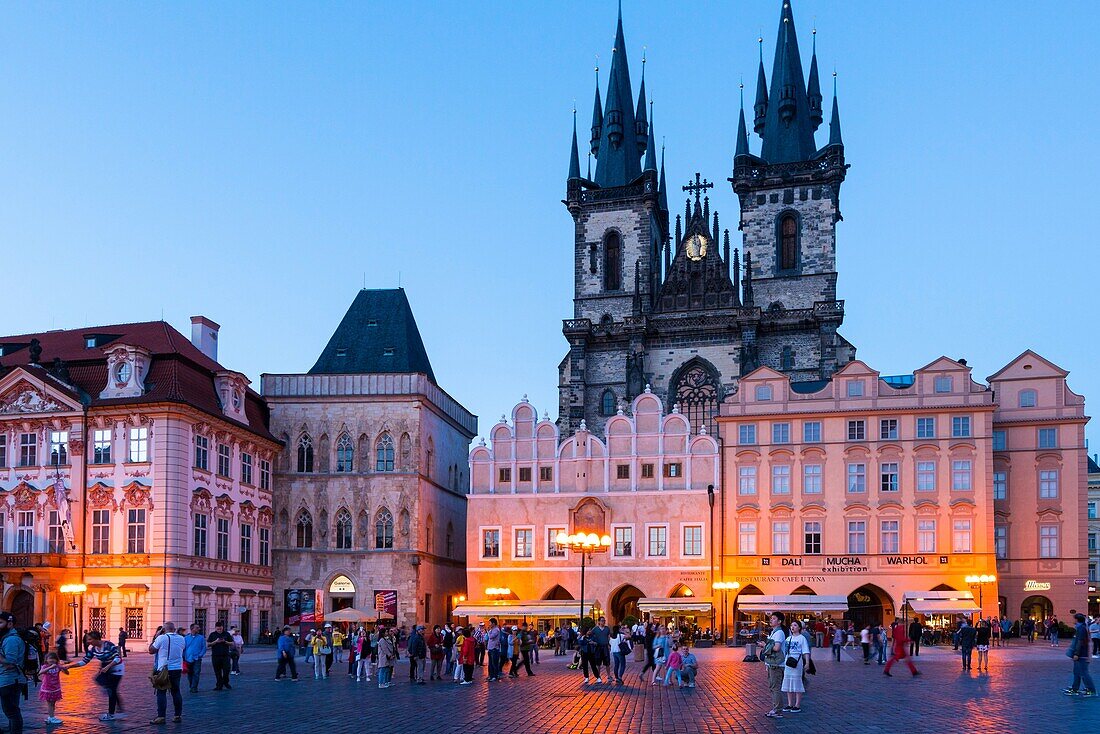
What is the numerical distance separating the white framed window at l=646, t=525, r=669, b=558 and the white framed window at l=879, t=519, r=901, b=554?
9785 mm

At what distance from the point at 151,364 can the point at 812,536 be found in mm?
30545

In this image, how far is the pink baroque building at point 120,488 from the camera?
174ft

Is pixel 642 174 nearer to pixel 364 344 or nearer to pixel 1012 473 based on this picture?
pixel 364 344

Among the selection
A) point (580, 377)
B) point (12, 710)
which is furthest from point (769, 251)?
→ point (12, 710)

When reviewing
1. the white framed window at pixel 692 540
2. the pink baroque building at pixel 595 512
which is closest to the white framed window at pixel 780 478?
the pink baroque building at pixel 595 512

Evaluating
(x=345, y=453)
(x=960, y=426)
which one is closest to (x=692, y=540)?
(x=960, y=426)

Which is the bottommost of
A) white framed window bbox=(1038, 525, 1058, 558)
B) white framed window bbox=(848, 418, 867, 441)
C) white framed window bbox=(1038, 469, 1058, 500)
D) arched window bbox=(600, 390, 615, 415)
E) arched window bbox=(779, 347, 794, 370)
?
white framed window bbox=(1038, 525, 1058, 558)

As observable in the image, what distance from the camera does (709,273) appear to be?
8088 centimetres

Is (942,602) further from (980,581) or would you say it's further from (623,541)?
(623,541)

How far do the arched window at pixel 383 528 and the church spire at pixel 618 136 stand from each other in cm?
3266

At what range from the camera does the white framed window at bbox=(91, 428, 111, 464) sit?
54.8 metres

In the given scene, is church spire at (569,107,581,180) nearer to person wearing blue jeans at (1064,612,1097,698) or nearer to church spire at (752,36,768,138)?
church spire at (752,36,768,138)

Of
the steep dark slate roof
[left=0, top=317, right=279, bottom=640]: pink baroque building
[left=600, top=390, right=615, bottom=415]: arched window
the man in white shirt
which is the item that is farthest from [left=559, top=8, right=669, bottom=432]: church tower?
the man in white shirt

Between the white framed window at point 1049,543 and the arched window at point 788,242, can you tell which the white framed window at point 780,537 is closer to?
the white framed window at point 1049,543
